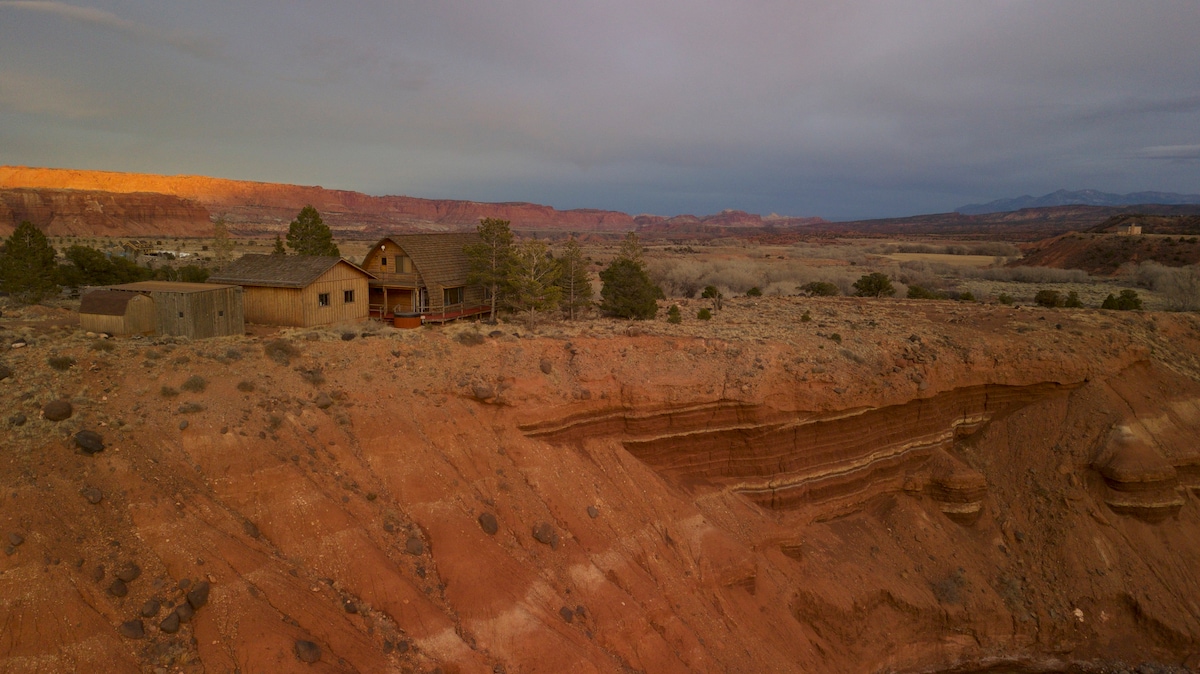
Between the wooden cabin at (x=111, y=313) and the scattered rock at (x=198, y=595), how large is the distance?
1026cm

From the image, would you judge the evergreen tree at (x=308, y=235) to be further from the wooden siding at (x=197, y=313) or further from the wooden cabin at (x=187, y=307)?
the wooden siding at (x=197, y=313)

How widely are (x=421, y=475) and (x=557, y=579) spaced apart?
153 inches

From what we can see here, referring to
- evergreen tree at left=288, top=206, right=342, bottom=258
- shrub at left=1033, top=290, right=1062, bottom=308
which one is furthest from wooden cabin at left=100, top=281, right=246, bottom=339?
shrub at left=1033, top=290, right=1062, bottom=308

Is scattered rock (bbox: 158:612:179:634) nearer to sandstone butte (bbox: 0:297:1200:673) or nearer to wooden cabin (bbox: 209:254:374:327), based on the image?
sandstone butte (bbox: 0:297:1200:673)

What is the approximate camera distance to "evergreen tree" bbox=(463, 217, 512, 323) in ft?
88.6

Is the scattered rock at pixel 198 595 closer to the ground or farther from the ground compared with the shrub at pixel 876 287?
closer to the ground

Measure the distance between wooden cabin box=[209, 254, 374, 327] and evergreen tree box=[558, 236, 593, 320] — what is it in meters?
10.4

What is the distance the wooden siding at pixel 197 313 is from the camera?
17.3m

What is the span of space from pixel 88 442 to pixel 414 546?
20.0 feet

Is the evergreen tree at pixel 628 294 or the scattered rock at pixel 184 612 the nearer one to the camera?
the scattered rock at pixel 184 612

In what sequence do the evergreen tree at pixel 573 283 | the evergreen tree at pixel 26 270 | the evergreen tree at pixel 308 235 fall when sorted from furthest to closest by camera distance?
1. the evergreen tree at pixel 308 235
2. the evergreen tree at pixel 573 283
3. the evergreen tree at pixel 26 270

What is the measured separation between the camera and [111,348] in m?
13.7

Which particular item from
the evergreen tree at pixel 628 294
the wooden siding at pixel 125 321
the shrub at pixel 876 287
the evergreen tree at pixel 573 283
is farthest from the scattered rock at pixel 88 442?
the shrub at pixel 876 287

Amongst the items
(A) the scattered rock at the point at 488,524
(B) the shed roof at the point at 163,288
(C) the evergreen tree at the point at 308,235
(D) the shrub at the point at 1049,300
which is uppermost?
(C) the evergreen tree at the point at 308,235
